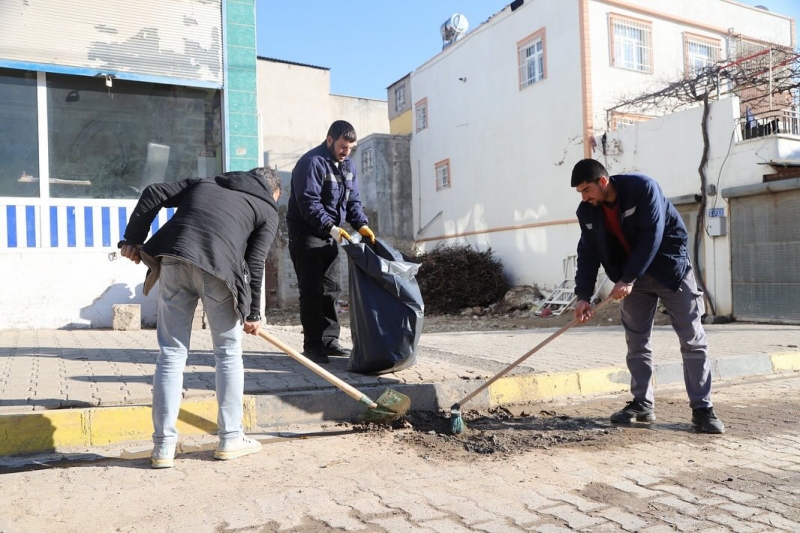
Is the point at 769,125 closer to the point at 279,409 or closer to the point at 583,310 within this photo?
the point at 583,310

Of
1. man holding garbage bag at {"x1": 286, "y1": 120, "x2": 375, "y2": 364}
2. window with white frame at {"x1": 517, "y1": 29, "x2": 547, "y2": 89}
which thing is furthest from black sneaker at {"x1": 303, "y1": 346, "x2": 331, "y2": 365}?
window with white frame at {"x1": 517, "y1": 29, "x2": 547, "y2": 89}

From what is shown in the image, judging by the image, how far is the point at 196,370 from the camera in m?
4.98

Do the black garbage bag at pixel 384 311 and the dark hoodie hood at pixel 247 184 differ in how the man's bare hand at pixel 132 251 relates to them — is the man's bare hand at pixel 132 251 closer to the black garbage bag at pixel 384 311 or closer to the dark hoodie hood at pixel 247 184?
the dark hoodie hood at pixel 247 184

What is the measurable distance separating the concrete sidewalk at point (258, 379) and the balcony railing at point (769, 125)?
21.7 feet

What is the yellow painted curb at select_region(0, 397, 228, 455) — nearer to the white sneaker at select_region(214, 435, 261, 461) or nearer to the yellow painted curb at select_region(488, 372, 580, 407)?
the white sneaker at select_region(214, 435, 261, 461)

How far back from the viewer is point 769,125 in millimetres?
12234

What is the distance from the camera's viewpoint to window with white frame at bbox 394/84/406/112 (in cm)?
2906

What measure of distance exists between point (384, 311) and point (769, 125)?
1119 cm

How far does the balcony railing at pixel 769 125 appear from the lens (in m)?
12.2

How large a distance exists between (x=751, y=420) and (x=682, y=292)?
1092 millimetres

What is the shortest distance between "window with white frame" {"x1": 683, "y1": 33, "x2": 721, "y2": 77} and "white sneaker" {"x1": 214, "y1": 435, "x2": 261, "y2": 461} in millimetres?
18575

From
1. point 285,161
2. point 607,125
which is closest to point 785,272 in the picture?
point 607,125

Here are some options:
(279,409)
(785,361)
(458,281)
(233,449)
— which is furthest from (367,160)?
(233,449)

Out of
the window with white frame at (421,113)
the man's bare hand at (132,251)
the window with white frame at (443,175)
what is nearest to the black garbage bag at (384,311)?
the man's bare hand at (132,251)
